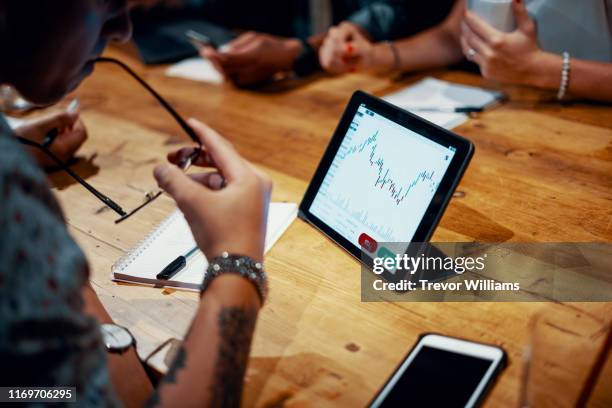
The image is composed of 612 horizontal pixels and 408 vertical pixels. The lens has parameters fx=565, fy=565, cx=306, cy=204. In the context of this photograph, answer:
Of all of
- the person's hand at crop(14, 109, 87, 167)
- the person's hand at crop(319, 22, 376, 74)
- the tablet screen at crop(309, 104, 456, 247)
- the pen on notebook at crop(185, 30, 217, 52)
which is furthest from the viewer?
the pen on notebook at crop(185, 30, 217, 52)

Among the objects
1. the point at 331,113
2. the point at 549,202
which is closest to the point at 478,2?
the point at 331,113

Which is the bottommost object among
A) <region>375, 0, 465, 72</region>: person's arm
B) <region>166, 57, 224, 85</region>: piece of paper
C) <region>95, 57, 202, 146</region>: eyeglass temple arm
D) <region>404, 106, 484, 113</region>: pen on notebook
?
<region>166, 57, 224, 85</region>: piece of paper

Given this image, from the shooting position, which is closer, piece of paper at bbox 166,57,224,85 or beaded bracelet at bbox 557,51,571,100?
beaded bracelet at bbox 557,51,571,100

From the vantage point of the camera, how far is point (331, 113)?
150cm

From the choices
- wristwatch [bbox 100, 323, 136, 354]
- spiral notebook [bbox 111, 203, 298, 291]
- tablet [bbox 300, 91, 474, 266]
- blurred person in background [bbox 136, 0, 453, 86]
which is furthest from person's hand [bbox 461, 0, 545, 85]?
wristwatch [bbox 100, 323, 136, 354]

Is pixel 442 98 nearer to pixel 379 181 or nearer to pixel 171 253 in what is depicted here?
pixel 379 181

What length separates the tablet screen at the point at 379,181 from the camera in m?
0.86

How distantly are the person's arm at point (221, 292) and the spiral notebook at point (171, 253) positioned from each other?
198 mm

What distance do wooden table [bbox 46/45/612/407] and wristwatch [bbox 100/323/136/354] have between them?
0.08 feet

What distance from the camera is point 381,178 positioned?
92 centimetres

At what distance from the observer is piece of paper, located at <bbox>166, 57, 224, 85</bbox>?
1.83 meters

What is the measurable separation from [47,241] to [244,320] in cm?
26

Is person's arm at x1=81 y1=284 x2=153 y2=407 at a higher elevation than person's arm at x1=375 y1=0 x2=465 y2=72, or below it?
below

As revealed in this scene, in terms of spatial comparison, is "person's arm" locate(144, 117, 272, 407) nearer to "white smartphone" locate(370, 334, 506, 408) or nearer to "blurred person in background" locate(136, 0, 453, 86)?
"white smartphone" locate(370, 334, 506, 408)
